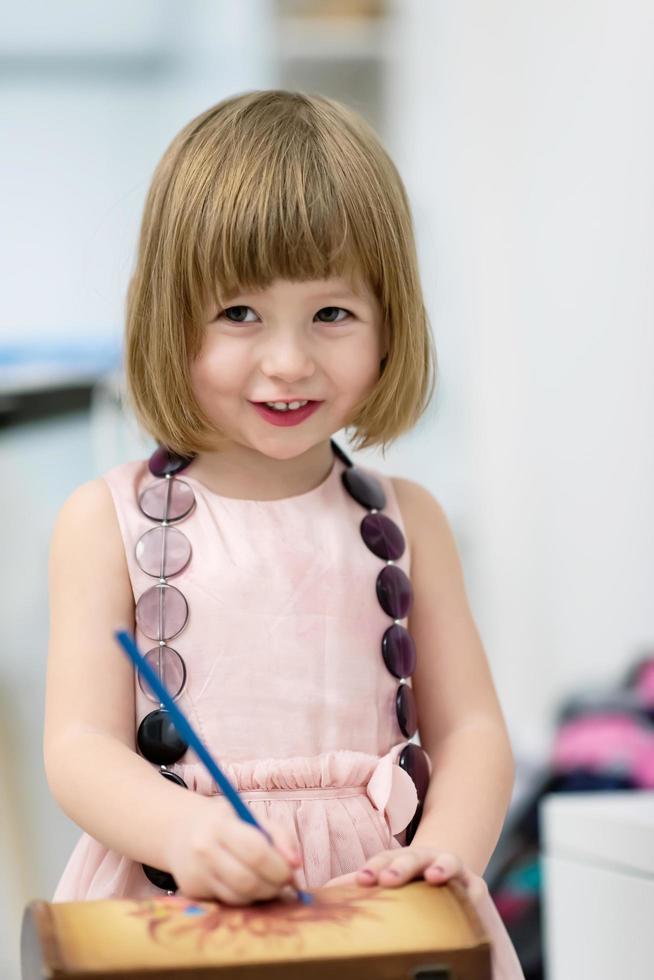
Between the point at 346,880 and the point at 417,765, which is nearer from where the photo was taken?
the point at 346,880

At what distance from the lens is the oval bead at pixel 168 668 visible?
0.74m

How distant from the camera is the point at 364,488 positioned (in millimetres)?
834

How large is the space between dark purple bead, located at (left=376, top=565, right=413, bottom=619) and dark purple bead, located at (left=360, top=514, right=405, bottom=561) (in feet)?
0.04

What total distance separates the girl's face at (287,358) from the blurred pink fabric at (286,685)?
0.06 m

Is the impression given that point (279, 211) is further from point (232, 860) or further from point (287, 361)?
point (232, 860)

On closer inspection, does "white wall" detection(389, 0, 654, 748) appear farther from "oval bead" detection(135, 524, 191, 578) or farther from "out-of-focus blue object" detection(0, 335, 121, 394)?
"oval bead" detection(135, 524, 191, 578)

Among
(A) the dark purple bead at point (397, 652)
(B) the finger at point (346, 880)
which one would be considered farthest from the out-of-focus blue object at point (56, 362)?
(B) the finger at point (346, 880)

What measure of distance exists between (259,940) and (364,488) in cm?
34

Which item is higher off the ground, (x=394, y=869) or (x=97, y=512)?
(x=97, y=512)

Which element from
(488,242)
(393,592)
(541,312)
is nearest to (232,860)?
(393,592)

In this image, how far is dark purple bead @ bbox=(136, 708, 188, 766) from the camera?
0.72 metres

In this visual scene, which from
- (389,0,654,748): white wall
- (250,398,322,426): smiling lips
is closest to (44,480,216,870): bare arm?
(250,398,322,426): smiling lips

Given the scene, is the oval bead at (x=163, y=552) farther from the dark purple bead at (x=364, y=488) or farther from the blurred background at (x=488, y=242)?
the blurred background at (x=488, y=242)

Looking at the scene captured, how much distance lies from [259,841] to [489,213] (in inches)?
73.2
